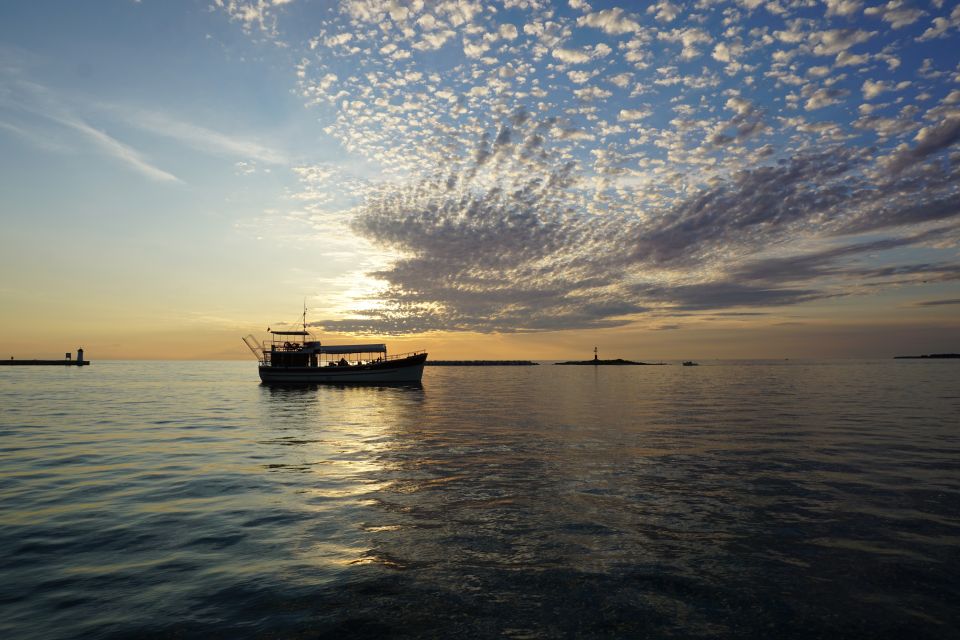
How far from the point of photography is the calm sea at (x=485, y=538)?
6.50 meters

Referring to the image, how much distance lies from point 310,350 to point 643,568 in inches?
2792

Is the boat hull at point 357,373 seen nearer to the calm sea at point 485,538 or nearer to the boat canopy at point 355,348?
the boat canopy at point 355,348

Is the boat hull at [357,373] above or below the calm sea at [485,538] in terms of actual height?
above

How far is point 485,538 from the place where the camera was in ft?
30.8

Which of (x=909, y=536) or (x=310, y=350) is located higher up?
(x=310, y=350)

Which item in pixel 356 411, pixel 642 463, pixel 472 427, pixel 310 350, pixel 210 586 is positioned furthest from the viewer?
pixel 310 350

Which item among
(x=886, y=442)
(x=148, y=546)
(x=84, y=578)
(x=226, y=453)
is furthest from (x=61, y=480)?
(x=886, y=442)

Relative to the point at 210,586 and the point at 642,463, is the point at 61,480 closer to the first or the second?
the point at 210,586

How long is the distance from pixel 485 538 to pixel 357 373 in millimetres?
65209

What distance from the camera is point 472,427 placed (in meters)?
26.3

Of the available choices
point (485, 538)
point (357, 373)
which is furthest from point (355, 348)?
point (485, 538)

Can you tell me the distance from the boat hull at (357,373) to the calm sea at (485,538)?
50.6 metres

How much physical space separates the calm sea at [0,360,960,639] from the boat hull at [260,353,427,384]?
50603 mm

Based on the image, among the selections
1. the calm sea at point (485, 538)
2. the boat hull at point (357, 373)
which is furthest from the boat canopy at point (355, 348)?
the calm sea at point (485, 538)
